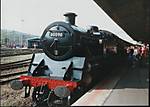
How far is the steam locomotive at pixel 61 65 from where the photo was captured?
885cm

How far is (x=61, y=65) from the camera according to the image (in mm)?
9484

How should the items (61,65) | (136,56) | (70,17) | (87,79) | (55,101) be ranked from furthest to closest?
1. (136,56)
2. (70,17)
3. (87,79)
4. (61,65)
5. (55,101)

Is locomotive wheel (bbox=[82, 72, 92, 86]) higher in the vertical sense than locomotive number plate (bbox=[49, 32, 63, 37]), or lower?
lower

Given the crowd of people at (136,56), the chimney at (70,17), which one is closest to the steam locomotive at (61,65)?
the chimney at (70,17)

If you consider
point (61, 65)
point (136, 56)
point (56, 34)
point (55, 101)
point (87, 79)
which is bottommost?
point (55, 101)

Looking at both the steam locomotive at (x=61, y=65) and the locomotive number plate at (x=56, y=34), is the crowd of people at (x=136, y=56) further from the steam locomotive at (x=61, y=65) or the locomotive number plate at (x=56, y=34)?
the locomotive number plate at (x=56, y=34)

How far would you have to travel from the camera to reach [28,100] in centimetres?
989

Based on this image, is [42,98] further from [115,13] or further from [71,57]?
[115,13]

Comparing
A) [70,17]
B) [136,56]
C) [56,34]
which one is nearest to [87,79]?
[56,34]

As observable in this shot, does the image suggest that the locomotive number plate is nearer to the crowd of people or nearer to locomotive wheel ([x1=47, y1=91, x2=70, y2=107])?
locomotive wheel ([x1=47, y1=91, x2=70, y2=107])

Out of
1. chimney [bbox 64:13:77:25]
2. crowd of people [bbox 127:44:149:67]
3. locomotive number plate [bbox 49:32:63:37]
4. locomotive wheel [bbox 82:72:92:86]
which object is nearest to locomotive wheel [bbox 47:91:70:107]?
locomotive wheel [bbox 82:72:92:86]

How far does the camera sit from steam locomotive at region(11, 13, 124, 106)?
8.85m

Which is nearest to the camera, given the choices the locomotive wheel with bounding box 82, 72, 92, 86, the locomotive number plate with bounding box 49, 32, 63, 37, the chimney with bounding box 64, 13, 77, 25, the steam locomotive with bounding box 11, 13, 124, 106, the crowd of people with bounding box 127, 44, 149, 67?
the steam locomotive with bounding box 11, 13, 124, 106

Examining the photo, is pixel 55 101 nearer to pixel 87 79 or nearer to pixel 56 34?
pixel 87 79
